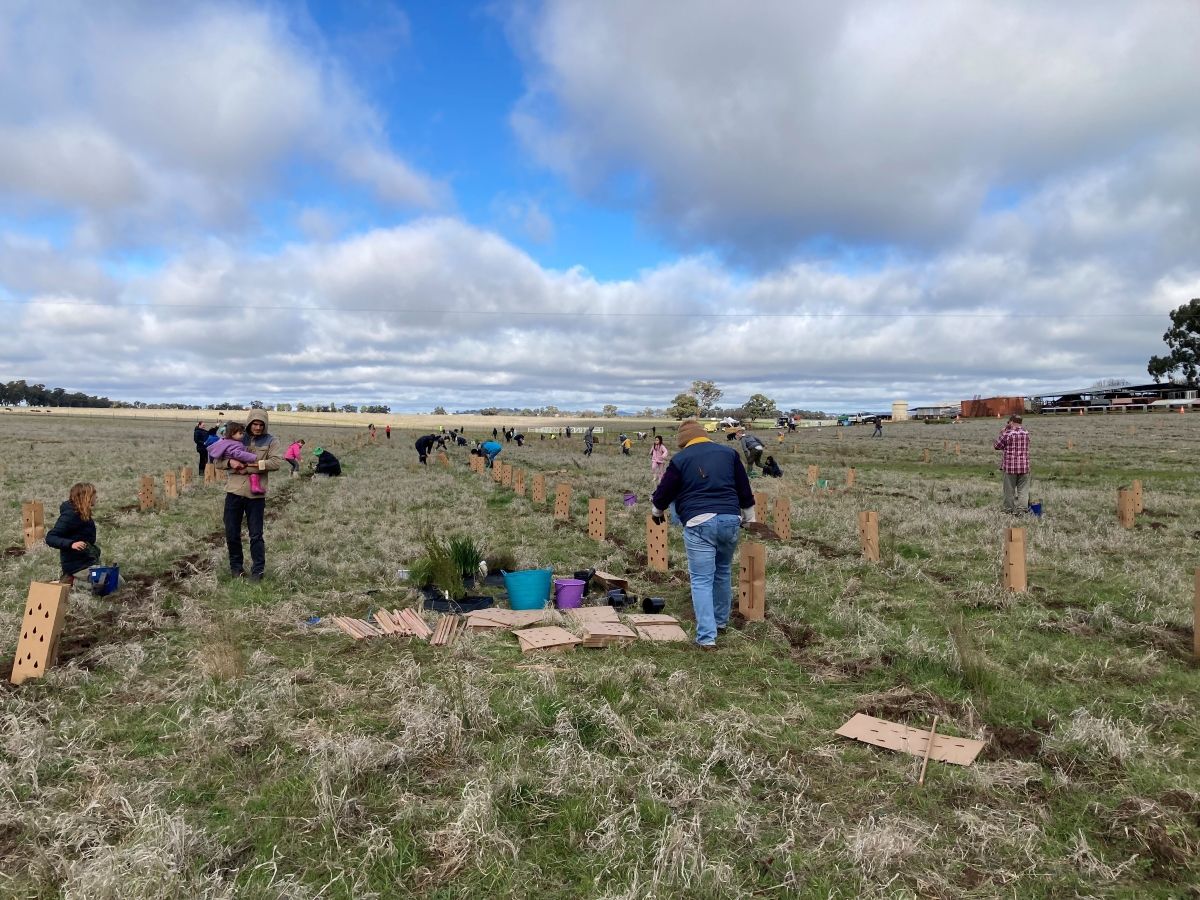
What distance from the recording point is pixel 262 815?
10.7ft

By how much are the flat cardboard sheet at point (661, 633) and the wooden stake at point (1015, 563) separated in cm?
388

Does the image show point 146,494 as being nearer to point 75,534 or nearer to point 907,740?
point 75,534

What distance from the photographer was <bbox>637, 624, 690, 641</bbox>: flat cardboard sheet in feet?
19.9

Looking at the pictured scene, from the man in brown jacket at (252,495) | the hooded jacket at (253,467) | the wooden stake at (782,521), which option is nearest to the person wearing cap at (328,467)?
the man in brown jacket at (252,495)

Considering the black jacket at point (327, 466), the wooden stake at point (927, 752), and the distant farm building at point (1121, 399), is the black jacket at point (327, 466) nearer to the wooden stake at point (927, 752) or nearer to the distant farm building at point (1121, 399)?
the wooden stake at point (927, 752)

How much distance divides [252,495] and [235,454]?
20.8 inches

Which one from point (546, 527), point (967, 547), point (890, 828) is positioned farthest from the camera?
point (546, 527)

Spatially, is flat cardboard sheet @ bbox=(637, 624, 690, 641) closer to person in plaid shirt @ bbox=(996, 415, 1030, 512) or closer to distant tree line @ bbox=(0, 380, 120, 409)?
person in plaid shirt @ bbox=(996, 415, 1030, 512)

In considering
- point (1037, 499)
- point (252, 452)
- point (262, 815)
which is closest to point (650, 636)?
point (262, 815)

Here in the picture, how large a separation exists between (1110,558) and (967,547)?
5.62 ft

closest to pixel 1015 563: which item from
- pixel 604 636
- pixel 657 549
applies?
pixel 657 549

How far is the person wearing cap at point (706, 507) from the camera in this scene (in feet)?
19.4

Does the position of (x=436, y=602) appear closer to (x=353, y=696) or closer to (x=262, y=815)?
(x=353, y=696)

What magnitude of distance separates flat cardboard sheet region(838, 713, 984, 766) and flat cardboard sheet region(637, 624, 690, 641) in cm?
190
